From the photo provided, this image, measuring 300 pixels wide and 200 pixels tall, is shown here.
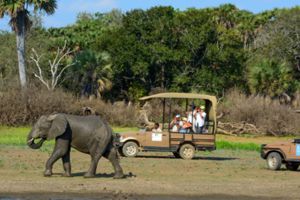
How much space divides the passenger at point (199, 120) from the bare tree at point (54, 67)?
97.5 feet

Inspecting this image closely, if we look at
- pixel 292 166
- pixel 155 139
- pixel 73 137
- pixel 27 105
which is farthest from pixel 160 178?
pixel 27 105

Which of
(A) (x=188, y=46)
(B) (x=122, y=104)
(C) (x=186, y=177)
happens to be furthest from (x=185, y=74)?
(C) (x=186, y=177)

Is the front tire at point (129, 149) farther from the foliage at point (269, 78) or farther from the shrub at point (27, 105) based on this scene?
the foliage at point (269, 78)

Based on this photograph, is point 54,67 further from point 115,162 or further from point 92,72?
point 115,162

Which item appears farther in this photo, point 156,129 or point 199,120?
point 199,120

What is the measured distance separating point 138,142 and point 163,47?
34.4 meters

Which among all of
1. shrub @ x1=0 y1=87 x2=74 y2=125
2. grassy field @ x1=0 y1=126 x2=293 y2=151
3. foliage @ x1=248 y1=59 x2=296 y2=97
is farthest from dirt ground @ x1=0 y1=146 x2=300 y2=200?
foliage @ x1=248 y1=59 x2=296 y2=97

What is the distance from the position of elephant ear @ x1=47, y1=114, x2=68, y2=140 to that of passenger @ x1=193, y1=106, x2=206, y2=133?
395 inches

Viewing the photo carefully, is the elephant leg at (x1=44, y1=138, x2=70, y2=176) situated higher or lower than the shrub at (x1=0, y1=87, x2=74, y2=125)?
lower

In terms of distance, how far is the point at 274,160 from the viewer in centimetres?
2622

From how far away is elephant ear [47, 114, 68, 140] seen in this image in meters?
20.8

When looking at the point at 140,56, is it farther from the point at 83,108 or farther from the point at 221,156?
the point at 221,156

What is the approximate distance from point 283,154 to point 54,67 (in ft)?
128

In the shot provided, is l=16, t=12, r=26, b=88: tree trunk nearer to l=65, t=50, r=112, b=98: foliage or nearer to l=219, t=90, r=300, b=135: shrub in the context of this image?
l=65, t=50, r=112, b=98: foliage
